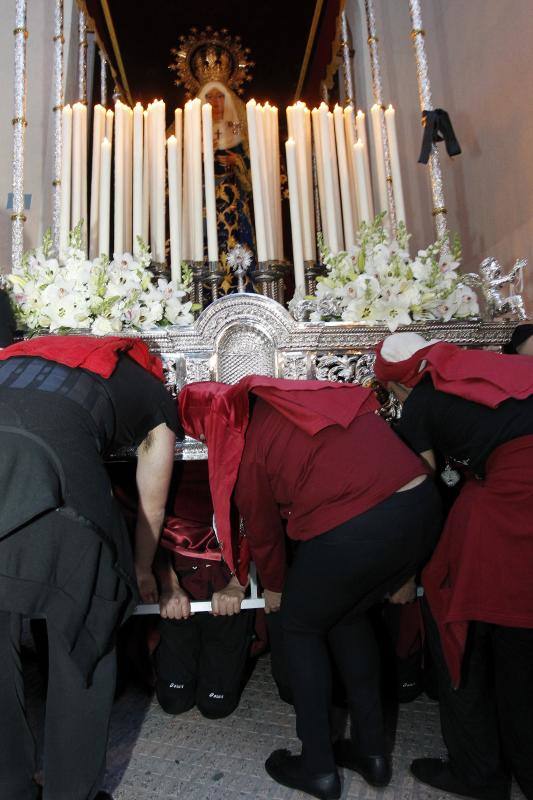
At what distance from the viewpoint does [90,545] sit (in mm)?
1189

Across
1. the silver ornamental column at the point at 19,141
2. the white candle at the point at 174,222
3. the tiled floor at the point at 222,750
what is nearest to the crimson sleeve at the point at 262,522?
the tiled floor at the point at 222,750

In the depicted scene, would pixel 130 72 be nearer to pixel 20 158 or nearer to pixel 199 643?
pixel 20 158

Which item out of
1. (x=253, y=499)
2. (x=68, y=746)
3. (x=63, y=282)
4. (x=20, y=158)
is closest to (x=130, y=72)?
(x=20, y=158)

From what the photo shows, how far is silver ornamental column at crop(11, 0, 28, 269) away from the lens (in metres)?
2.28

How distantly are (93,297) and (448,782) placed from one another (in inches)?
66.7

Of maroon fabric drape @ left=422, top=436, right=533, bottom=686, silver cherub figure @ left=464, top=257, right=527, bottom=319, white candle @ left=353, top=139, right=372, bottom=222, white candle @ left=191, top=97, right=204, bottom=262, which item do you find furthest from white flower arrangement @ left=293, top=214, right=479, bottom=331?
maroon fabric drape @ left=422, top=436, right=533, bottom=686

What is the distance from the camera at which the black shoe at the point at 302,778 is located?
1376mm

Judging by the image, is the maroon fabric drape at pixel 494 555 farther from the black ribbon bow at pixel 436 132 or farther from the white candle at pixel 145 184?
the white candle at pixel 145 184

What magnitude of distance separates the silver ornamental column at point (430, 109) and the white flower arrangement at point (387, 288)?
0.29m

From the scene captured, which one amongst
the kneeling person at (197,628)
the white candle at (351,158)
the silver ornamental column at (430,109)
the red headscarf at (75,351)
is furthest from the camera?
the white candle at (351,158)

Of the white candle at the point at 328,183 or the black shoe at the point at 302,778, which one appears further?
the white candle at the point at 328,183

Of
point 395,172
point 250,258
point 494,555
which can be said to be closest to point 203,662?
point 494,555

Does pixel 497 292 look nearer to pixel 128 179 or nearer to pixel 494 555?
pixel 494 555

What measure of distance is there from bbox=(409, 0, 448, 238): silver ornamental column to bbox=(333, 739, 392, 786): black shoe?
5.78 feet
